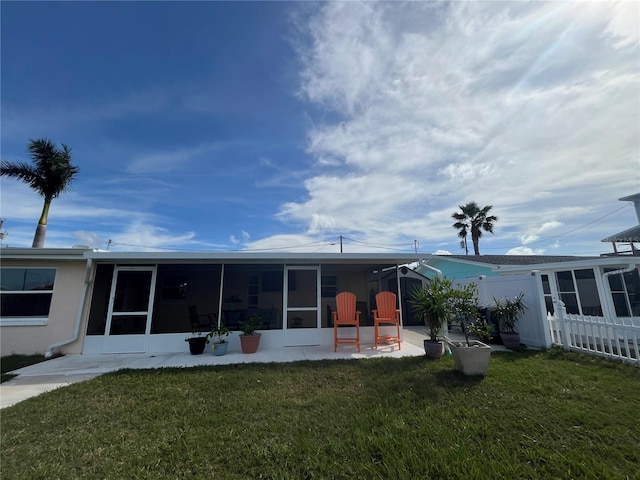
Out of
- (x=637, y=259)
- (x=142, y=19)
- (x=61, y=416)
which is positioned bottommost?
(x=61, y=416)

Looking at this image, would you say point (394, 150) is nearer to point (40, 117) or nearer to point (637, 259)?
point (637, 259)

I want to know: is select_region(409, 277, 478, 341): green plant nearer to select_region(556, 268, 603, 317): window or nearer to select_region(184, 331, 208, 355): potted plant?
select_region(184, 331, 208, 355): potted plant

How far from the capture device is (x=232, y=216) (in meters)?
12.7

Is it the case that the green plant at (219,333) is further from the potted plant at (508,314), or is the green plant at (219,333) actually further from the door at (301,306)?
the potted plant at (508,314)

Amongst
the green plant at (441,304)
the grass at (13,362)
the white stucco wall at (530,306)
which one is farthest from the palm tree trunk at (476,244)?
the grass at (13,362)

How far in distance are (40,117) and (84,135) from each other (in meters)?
0.91

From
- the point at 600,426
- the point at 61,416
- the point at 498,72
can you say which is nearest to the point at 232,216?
the point at 61,416

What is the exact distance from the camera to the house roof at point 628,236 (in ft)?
29.0

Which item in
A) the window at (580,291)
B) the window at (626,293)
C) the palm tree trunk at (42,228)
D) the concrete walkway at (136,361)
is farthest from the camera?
the palm tree trunk at (42,228)

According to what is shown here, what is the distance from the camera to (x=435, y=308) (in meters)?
5.12

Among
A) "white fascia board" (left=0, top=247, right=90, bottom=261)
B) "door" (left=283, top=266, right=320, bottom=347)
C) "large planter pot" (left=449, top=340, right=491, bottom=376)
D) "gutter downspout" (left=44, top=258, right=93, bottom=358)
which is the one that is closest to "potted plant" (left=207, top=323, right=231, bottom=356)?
"door" (left=283, top=266, right=320, bottom=347)

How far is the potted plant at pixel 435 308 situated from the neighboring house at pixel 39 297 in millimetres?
7517

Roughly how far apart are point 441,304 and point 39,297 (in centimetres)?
891

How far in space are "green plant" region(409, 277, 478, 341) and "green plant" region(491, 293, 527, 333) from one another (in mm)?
1590
